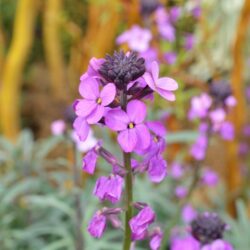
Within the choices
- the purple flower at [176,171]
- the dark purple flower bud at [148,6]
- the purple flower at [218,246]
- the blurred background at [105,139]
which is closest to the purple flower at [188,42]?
the blurred background at [105,139]

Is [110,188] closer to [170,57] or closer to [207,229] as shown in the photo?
[207,229]

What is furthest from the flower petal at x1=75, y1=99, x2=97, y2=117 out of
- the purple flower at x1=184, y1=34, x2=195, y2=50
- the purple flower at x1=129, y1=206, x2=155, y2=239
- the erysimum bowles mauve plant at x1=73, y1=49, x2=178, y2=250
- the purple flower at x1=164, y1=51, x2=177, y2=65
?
the purple flower at x1=184, y1=34, x2=195, y2=50

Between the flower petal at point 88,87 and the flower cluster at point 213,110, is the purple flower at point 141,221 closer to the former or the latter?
the flower petal at point 88,87

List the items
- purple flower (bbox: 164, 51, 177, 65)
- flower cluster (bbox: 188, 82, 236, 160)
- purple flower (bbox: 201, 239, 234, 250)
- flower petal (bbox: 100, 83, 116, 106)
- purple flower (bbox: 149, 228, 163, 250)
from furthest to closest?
purple flower (bbox: 164, 51, 177, 65) < flower cluster (bbox: 188, 82, 236, 160) < purple flower (bbox: 201, 239, 234, 250) < purple flower (bbox: 149, 228, 163, 250) < flower petal (bbox: 100, 83, 116, 106)

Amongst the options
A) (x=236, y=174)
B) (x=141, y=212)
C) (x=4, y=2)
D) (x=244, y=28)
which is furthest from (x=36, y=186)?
(x=4, y=2)

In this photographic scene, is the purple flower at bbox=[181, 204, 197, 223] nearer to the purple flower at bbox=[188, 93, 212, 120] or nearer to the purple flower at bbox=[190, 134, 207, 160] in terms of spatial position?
the purple flower at bbox=[190, 134, 207, 160]

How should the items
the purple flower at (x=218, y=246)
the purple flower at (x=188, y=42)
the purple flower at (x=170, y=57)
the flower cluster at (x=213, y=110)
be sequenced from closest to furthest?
the purple flower at (x=218, y=246) → the flower cluster at (x=213, y=110) → the purple flower at (x=170, y=57) → the purple flower at (x=188, y=42)

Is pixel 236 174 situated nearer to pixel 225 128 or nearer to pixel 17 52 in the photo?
pixel 225 128

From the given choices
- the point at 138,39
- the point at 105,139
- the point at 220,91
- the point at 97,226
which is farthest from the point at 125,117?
the point at 105,139
